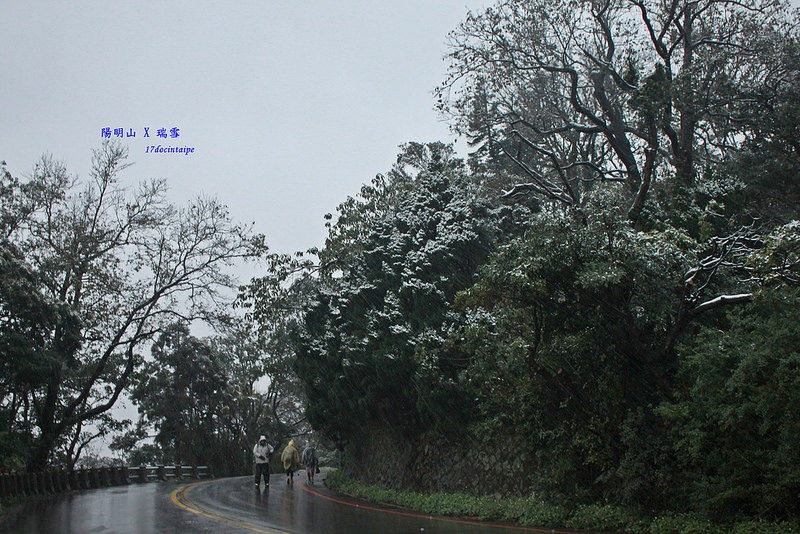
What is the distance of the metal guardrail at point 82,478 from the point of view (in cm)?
2130

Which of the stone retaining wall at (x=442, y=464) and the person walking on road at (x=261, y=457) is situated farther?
the person walking on road at (x=261, y=457)

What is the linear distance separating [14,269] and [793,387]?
62.3 ft

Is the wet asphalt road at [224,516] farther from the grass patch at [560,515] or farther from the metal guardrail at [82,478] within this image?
the metal guardrail at [82,478]

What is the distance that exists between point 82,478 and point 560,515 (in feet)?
65.8

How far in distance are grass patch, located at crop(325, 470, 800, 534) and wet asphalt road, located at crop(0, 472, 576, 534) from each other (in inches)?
28.2

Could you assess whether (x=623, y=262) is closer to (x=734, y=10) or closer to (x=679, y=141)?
(x=679, y=141)

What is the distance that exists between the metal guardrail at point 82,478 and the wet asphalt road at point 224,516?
6.79ft

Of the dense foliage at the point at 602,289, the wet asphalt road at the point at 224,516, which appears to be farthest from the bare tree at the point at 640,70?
the wet asphalt road at the point at 224,516

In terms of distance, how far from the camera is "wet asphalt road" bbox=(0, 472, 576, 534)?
12.5 meters

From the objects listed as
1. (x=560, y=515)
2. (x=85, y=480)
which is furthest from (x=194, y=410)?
(x=560, y=515)

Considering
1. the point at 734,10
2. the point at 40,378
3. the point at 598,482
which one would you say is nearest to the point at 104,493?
the point at 40,378

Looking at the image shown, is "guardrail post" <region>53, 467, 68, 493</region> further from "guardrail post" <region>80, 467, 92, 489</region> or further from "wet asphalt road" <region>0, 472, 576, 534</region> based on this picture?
"wet asphalt road" <region>0, 472, 576, 534</region>

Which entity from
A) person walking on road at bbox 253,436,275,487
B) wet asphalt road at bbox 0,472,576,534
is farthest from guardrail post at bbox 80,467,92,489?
person walking on road at bbox 253,436,275,487

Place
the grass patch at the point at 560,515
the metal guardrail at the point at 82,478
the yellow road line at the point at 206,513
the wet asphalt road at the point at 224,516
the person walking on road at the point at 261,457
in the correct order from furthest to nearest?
1. the person walking on road at the point at 261,457
2. the metal guardrail at the point at 82,478
3. the wet asphalt road at the point at 224,516
4. the yellow road line at the point at 206,513
5. the grass patch at the point at 560,515
